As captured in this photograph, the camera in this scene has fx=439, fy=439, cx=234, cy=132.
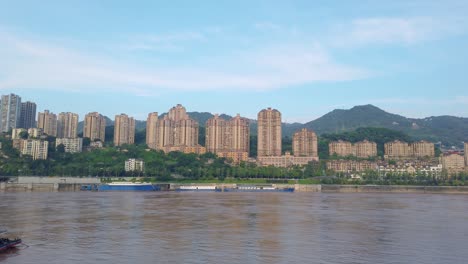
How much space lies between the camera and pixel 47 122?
106125 millimetres

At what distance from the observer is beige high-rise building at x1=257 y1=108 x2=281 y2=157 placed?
10019cm

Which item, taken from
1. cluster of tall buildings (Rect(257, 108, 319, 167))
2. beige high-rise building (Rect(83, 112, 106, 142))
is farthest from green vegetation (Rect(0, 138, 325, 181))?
beige high-rise building (Rect(83, 112, 106, 142))

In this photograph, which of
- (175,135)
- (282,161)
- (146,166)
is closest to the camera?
(146,166)

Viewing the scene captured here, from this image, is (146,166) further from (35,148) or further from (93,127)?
(93,127)

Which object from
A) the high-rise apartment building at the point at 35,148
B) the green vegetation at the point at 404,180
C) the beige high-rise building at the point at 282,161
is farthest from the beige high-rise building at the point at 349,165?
the high-rise apartment building at the point at 35,148

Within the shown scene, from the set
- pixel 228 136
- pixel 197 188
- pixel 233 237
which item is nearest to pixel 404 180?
pixel 197 188

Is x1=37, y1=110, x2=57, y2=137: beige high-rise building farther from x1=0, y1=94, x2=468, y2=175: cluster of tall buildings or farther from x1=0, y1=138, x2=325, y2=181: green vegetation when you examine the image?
x1=0, y1=138, x2=325, y2=181: green vegetation

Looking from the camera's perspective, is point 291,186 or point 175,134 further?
point 175,134

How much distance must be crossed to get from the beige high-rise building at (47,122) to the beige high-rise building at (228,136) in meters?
38.5

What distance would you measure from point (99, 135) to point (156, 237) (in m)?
95.7

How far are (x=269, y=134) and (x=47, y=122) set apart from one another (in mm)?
53569

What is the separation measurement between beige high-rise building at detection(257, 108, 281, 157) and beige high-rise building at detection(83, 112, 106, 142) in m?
39.8

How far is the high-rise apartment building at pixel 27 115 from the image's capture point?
120 meters

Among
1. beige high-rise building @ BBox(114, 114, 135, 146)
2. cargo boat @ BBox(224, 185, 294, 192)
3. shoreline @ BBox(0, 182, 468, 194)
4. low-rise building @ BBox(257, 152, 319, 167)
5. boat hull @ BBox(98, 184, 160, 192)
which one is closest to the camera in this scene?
shoreline @ BBox(0, 182, 468, 194)
